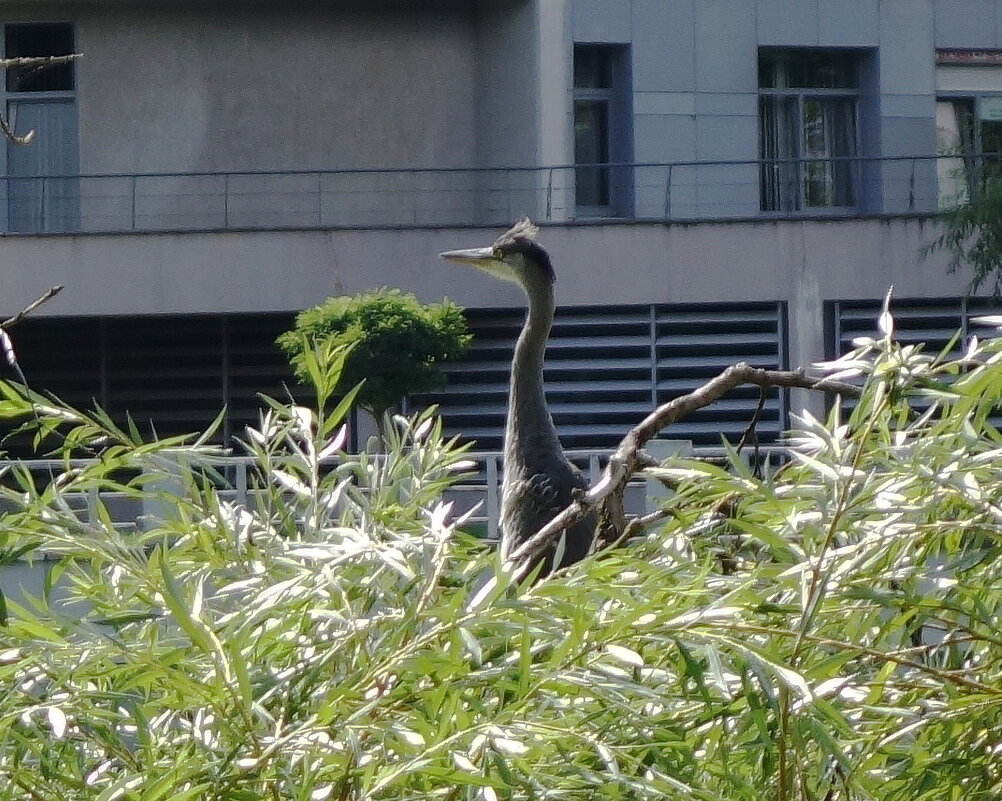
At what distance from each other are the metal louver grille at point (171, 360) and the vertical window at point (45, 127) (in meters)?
1.21

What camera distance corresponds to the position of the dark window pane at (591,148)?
720 inches

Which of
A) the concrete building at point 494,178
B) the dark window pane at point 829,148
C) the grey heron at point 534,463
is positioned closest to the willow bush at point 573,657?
the grey heron at point 534,463

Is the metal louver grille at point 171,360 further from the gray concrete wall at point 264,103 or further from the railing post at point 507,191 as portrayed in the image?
the railing post at point 507,191

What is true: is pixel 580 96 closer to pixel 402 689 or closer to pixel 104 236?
pixel 104 236

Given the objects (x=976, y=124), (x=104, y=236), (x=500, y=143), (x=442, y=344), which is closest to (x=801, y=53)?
(x=976, y=124)

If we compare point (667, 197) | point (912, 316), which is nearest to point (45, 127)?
point (667, 197)

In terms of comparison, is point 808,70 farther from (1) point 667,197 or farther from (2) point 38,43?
(2) point 38,43

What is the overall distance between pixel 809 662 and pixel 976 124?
18020mm

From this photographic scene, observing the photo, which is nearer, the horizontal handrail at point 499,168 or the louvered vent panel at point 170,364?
the horizontal handrail at point 499,168

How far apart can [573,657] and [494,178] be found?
1716cm

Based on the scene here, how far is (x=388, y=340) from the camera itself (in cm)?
1444

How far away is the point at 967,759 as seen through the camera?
5.45 feet

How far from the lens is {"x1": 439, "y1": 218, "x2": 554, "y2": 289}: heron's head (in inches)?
192

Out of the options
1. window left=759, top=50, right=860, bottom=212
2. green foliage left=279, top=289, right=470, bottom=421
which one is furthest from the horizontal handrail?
green foliage left=279, top=289, right=470, bottom=421
